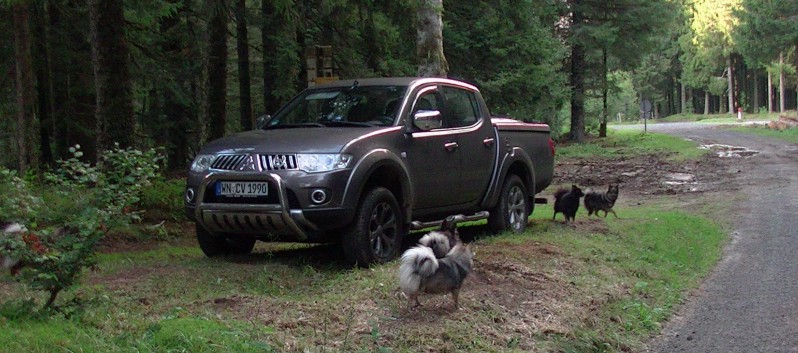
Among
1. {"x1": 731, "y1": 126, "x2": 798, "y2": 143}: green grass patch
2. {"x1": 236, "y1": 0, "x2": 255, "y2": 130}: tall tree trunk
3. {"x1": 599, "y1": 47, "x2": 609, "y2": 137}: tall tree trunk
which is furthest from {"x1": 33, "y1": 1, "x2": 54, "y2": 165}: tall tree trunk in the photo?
{"x1": 731, "y1": 126, "x2": 798, "y2": 143}: green grass patch

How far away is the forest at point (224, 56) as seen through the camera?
13773 millimetres

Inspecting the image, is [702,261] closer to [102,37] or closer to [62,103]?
[102,37]

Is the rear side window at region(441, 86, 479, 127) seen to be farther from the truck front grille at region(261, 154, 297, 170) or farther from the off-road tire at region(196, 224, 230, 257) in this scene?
the off-road tire at region(196, 224, 230, 257)

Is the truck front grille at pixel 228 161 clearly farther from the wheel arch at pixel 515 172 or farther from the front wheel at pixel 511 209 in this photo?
the front wheel at pixel 511 209

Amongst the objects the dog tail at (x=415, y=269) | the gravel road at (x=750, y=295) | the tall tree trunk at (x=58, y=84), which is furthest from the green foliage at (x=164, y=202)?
the tall tree trunk at (x=58, y=84)

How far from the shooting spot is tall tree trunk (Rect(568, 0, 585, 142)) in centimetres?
4028

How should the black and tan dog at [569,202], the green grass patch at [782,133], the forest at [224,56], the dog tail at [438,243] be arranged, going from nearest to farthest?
the dog tail at [438,243] → the black and tan dog at [569,202] → the forest at [224,56] → the green grass patch at [782,133]

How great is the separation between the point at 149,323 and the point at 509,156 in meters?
6.03

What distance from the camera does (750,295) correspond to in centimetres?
852

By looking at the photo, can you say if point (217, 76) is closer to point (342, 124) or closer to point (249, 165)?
point (342, 124)

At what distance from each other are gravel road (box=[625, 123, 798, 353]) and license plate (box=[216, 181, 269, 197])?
3608 mm

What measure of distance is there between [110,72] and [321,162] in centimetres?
603

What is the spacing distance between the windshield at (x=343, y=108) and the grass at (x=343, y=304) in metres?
1.43

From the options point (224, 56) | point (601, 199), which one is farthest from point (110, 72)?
point (601, 199)
